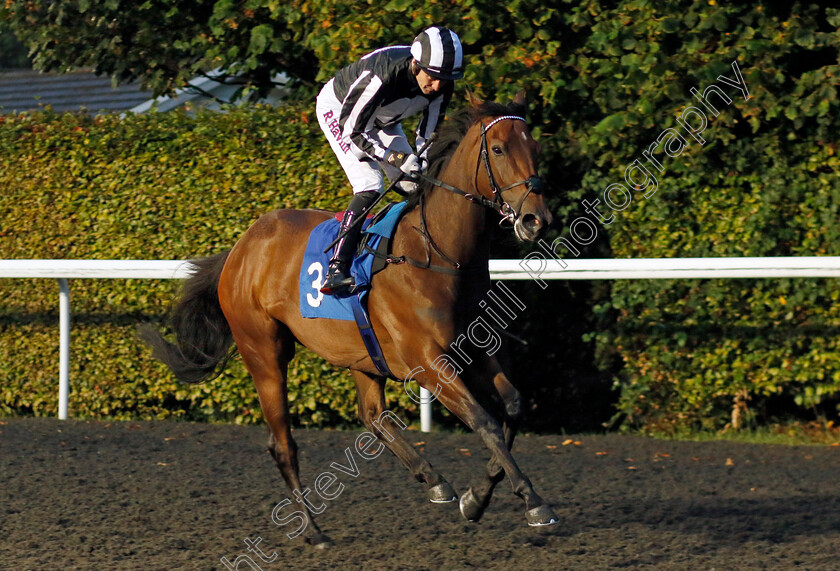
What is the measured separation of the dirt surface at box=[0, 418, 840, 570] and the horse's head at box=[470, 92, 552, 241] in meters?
1.44

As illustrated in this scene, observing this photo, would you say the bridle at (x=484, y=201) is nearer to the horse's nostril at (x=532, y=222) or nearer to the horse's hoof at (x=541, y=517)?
the horse's nostril at (x=532, y=222)

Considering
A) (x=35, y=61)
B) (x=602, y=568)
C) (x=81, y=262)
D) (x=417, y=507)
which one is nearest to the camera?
(x=602, y=568)

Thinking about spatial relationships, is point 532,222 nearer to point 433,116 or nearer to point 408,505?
point 433,116

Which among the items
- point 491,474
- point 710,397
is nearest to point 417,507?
point 491,474

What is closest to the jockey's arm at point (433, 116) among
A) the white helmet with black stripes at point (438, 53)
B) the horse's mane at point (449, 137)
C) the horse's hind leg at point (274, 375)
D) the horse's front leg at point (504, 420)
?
the horse's mane at point (449, 137)

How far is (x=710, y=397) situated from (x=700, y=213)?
123 centimetres

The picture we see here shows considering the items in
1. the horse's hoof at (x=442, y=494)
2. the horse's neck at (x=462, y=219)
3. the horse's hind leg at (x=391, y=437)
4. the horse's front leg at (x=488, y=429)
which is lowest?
the horse's hind leg at (x=391, y=437)

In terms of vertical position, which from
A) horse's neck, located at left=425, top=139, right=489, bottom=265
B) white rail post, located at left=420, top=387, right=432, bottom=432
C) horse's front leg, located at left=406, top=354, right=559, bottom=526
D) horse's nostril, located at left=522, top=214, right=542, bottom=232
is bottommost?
white rail post, located at left=420, top=387, right=432, bottom=432

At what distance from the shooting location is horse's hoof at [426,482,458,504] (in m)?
4.25

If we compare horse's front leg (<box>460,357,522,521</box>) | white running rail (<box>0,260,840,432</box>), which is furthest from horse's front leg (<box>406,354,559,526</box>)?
white running rail (<box>0,260,840,432</box>)

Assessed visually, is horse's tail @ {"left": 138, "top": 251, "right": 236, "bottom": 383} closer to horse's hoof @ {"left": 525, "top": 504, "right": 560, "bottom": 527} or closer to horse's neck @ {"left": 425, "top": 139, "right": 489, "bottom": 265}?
horse's neck @ {"left": 425, "top": 139, "right": 489, "bottom": 265}

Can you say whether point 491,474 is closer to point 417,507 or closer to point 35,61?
point 417,507

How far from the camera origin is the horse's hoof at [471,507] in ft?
13.8

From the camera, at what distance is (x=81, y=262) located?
23.3ft
